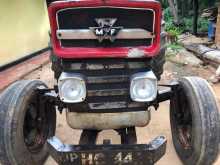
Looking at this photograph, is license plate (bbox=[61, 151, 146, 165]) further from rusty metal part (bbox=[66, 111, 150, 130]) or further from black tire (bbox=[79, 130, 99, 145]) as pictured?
black tire (bbox=[79, 130, 99, 145])

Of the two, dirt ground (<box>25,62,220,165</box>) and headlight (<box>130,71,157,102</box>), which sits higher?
headlight (<box>130,71,157,102</box>)

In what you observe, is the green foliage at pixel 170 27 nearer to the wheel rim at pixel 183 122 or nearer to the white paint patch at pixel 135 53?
the wheel rim at pixel 183 122

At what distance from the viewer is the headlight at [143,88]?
116 inches

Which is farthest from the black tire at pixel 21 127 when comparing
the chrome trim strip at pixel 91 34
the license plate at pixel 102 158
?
the chrome trim strip at pixel 91 34

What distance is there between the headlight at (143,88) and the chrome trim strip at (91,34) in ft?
1.21

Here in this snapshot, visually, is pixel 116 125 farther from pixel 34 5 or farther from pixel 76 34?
pixel 34 5

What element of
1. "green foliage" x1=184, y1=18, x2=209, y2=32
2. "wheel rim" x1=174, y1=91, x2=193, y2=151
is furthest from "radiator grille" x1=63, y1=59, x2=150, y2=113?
"green foliage" x1=184, y1=18, x2=209, y2=32

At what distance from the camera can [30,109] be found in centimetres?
357

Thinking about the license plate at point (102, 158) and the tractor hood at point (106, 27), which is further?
the tractor hood at point (106, 27)

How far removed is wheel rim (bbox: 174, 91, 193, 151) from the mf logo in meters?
1.04

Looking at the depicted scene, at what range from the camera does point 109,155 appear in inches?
110

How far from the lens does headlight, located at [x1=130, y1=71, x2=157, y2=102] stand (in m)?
2.95

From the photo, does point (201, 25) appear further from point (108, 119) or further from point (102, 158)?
point (102, 158)

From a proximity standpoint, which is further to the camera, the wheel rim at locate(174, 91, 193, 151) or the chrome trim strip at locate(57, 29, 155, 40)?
the wheel rim at locate(174, 91, 193, 151)
